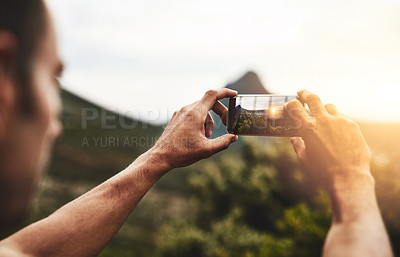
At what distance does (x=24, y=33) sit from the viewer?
84 centimetres

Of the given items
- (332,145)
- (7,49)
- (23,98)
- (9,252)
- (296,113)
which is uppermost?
(7,49)

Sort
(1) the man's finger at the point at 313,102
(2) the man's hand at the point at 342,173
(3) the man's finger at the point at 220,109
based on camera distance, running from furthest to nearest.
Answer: (3) the man's finger at the point at 220,109 → (1) the man's finger at the point at 313,102 → (2) the man's hand at the point at 342,173

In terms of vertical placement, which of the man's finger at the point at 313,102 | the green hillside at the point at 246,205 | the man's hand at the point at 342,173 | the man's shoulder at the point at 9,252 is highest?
the man's finger at the point at 313,102

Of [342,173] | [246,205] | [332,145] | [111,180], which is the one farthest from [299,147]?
[246,205]

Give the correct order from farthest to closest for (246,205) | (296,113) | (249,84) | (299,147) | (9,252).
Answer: (246,205)
(249,84)
(299,147)
(296,113)
(9,252)

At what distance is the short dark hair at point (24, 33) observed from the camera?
0.80 meters

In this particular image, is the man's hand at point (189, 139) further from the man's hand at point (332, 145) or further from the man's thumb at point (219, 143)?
the man's hand at point (332, 145)

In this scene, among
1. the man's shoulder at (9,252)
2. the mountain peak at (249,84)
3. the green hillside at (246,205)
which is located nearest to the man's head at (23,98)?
the man's shoulder at (9,252)

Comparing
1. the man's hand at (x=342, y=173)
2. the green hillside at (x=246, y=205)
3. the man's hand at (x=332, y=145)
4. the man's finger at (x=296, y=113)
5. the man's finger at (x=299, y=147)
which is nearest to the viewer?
the man's hand at (x=342, y=173)

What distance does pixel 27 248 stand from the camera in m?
1.61

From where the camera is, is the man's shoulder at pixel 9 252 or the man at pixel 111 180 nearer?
the man at pixel 111 180

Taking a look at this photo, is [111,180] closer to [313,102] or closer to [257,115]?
[257,115]

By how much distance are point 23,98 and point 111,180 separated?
3.74ft

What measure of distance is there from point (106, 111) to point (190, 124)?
87.1 meters
